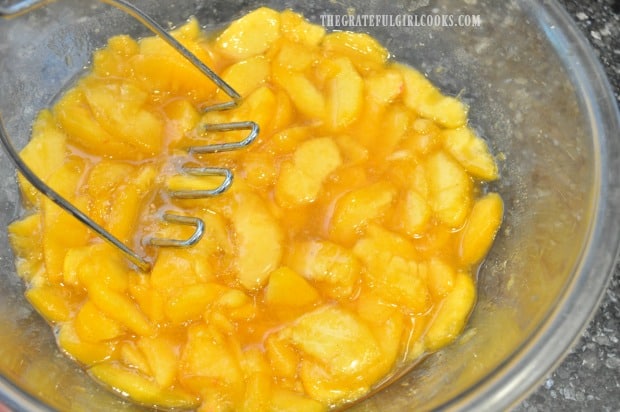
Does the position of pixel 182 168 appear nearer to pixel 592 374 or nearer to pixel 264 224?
pixel 264 224

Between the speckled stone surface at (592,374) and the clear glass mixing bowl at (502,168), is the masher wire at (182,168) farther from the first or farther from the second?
the speckled stone surface at (592,374)

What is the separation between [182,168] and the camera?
1522 mm

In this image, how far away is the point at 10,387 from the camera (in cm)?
112

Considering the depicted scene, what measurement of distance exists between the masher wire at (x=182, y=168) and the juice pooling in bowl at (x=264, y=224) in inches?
1.2

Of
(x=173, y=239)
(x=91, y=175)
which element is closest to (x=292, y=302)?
(x=173, y=239)

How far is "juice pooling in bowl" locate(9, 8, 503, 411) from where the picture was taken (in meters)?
1.32

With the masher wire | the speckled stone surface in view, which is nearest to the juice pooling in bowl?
the masher wire

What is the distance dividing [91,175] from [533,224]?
1.03 metres

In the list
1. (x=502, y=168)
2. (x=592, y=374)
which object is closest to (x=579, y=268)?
(x=592, y=374)

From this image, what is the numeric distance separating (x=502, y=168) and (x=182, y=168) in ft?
2.59

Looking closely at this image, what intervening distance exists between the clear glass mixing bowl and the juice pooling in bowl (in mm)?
52

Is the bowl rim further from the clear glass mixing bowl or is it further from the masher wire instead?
the masher wire

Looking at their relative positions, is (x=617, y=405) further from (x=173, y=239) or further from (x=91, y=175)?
(x=91, y=175)

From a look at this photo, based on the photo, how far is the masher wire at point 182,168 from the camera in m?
1.18
